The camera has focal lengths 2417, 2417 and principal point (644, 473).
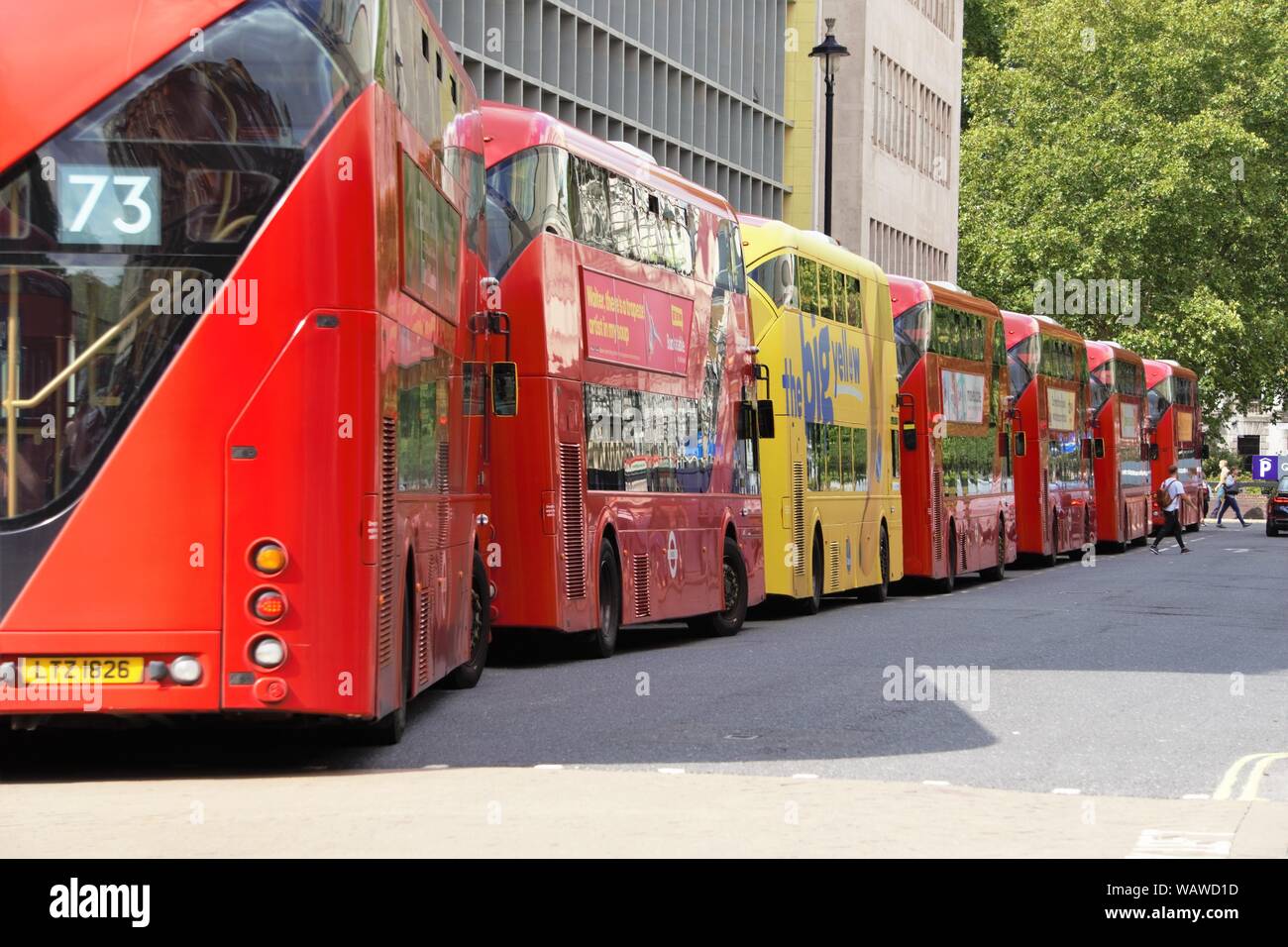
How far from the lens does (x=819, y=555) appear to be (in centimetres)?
2852

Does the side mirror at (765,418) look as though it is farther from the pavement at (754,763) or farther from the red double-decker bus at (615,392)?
the pavement at (754,763)

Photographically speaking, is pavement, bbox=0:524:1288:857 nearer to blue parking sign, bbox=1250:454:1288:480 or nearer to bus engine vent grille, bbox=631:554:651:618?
bus engine vent grille, bbox=631:554:651:618

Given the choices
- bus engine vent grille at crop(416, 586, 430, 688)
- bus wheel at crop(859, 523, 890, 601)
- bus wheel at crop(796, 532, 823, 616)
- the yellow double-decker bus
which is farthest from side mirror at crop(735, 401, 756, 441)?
bus engine vent grille at crop(416, 586, 430, 688)

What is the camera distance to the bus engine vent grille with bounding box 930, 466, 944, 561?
34.3 m

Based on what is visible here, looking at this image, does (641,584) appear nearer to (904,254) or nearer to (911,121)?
(904,254)

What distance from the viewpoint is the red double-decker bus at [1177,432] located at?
205 ft

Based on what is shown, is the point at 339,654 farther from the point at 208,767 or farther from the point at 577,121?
the point at 577,121

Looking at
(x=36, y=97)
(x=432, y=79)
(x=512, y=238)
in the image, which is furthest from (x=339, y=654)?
(x=512, y=238)

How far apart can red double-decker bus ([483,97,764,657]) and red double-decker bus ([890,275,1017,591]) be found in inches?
365

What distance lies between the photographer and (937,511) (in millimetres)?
34656

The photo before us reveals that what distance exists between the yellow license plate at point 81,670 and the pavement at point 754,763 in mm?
527

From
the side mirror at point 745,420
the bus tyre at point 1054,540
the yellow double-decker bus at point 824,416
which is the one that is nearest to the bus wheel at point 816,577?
the yellow double-decker bus at point 824,416

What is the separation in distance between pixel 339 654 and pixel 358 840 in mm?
2122

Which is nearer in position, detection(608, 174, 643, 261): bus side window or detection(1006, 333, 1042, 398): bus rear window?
detection(608, 174, 643, 261): bus side window
